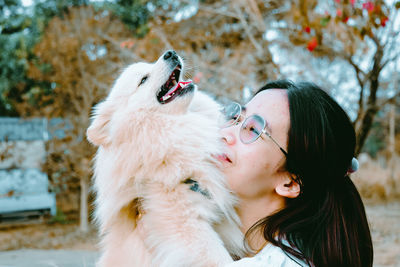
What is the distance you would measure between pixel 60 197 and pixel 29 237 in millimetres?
2609

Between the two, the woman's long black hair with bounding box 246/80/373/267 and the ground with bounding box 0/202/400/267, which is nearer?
the woman's long black hair with bounding box 246/80/373/267

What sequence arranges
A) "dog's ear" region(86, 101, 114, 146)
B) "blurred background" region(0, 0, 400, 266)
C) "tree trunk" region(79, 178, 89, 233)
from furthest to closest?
"tree trunk" region(79, 178, 89, 233), "blurred background" region(0, 0, 400, 266), "dog's ear" region(86, 101, 114, 146)

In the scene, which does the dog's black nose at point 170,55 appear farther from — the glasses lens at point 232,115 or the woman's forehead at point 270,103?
the woman's forehead at point 270,103

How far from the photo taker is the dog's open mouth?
221cm

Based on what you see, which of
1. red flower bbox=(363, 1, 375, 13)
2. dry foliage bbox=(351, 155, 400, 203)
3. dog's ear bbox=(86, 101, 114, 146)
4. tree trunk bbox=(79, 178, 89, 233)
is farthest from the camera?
dry foliage bbox=(351, 155, 400, 203)

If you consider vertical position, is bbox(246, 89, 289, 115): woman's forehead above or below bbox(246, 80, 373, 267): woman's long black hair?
above

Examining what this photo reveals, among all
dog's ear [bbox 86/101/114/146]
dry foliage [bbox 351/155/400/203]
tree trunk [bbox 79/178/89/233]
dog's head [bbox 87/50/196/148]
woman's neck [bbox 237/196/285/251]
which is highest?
dog's head [bbox 87/50/196/148]

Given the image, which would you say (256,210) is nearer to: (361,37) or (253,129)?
(253,129)

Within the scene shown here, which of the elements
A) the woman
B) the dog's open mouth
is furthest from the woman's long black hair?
the dog's open mouth

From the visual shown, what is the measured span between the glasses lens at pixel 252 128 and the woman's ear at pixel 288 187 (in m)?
0.25

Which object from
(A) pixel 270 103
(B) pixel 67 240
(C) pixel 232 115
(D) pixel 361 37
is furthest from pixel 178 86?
(B) pixel 67 240

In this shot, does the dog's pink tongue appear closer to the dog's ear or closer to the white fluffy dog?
the white fluffy dog

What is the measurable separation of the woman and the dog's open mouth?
52 centimetres

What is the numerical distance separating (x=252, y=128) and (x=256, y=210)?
0.44 meters
